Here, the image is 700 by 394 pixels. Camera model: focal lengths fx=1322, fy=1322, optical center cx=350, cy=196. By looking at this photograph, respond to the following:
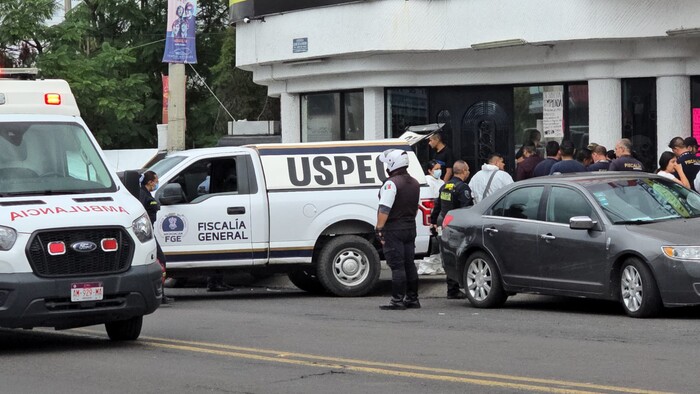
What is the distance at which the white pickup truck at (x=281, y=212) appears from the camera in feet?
55.2

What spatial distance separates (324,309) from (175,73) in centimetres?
1292

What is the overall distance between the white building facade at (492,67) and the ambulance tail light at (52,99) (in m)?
10.8

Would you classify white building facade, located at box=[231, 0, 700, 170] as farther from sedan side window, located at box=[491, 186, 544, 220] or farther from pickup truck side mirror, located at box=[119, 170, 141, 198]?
pickup truck side mirror, located at box=[119, 170, 141, 198]

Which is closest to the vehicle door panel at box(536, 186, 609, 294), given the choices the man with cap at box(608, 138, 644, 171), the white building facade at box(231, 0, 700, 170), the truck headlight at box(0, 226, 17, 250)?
the man with cap at box(608, 138, 644, 171)

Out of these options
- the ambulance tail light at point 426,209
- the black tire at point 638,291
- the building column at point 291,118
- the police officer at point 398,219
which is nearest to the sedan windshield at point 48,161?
the police officer at point 398,219

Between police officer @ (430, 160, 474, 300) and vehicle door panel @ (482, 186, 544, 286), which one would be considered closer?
vehicle door panel @ (482, 186, 544, 286)

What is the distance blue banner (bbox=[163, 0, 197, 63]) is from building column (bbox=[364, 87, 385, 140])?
4.14 m

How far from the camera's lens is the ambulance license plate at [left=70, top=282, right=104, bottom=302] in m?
10.9

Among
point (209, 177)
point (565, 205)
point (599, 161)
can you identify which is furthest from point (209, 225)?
point (599, 161)

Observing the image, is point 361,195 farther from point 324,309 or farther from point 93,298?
point 93,298

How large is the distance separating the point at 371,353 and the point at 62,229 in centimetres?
274

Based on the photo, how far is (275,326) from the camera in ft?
43.9

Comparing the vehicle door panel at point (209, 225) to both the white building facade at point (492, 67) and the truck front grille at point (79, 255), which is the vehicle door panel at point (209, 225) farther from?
the white building facade at point (492, 67)

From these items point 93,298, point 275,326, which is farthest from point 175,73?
point 93,298
